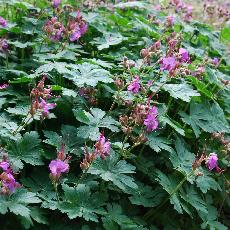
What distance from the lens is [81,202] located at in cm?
211

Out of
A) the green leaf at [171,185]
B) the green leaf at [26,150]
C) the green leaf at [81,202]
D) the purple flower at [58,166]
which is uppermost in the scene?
the purple flower at [58,166]

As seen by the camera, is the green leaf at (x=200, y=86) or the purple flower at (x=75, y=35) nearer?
the green leaf at (x=200, y=86)

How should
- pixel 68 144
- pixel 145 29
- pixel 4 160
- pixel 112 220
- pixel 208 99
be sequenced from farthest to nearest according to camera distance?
pixel 145 29, pixel 208 99, pixel 68 144, pixel 112 220, pixel 4 160

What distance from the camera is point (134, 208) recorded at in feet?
8.20

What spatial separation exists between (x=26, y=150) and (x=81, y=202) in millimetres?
394

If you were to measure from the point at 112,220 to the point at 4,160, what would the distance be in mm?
616

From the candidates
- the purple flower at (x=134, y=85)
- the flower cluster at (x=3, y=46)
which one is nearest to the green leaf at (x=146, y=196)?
the purple flower at (x=134, y=85)

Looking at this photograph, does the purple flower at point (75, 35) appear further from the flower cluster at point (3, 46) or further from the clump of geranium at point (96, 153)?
the clump of geranium at point (96, 153)

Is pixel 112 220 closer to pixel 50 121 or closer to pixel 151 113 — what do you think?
pixel 151 113

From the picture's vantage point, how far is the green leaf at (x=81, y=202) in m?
2.03

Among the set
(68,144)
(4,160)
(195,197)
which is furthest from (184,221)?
(4,160)

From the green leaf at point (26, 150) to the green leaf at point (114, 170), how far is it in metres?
0.29

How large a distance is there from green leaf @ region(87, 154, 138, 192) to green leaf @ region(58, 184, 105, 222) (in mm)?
100

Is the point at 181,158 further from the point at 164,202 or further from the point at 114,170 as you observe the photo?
the point at 114,170
